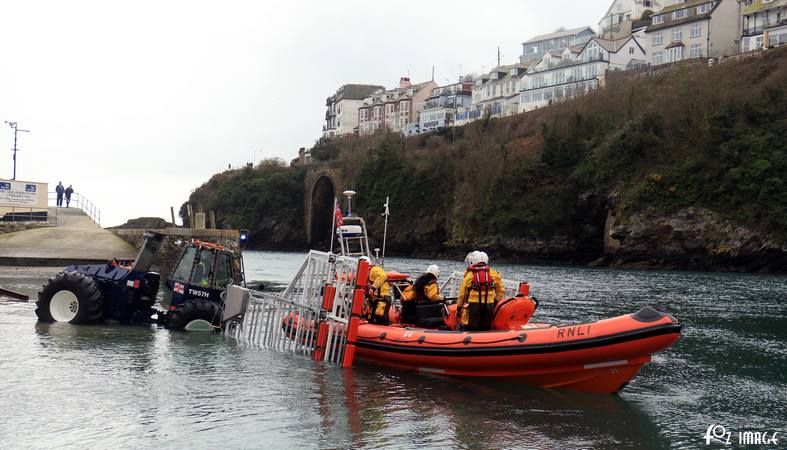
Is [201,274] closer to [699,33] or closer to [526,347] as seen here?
[526,347]

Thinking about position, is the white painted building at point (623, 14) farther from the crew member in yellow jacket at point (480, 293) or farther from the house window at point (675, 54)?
the crew member in yellow jacket at point (480, 293)

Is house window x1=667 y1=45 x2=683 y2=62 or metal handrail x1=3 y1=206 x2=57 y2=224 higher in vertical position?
house window x1=667 y1=45 x2=683 y2=62

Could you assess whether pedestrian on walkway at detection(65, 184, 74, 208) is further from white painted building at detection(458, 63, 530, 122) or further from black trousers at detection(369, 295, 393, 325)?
white painted building at detection(458, 63, 530, 122)

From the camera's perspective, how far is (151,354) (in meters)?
12.8

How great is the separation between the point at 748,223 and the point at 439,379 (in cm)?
4217

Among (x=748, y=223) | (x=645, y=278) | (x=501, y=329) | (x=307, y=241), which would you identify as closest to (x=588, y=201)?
(x=748, y=223)

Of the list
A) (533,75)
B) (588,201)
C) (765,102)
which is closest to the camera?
(765,102)

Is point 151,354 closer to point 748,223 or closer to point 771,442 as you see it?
point 771,442

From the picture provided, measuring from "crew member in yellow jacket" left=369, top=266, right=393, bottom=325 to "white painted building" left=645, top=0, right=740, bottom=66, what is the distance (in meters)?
72.4

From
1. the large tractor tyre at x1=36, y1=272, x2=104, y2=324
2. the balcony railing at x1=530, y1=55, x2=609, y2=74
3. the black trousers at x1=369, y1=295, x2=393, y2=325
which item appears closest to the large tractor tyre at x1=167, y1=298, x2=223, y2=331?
the large tractor tyre at x1=36, y1=272, x2=104, y2=324

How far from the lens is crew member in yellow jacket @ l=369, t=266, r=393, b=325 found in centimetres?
1259

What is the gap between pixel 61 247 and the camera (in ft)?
97.5
